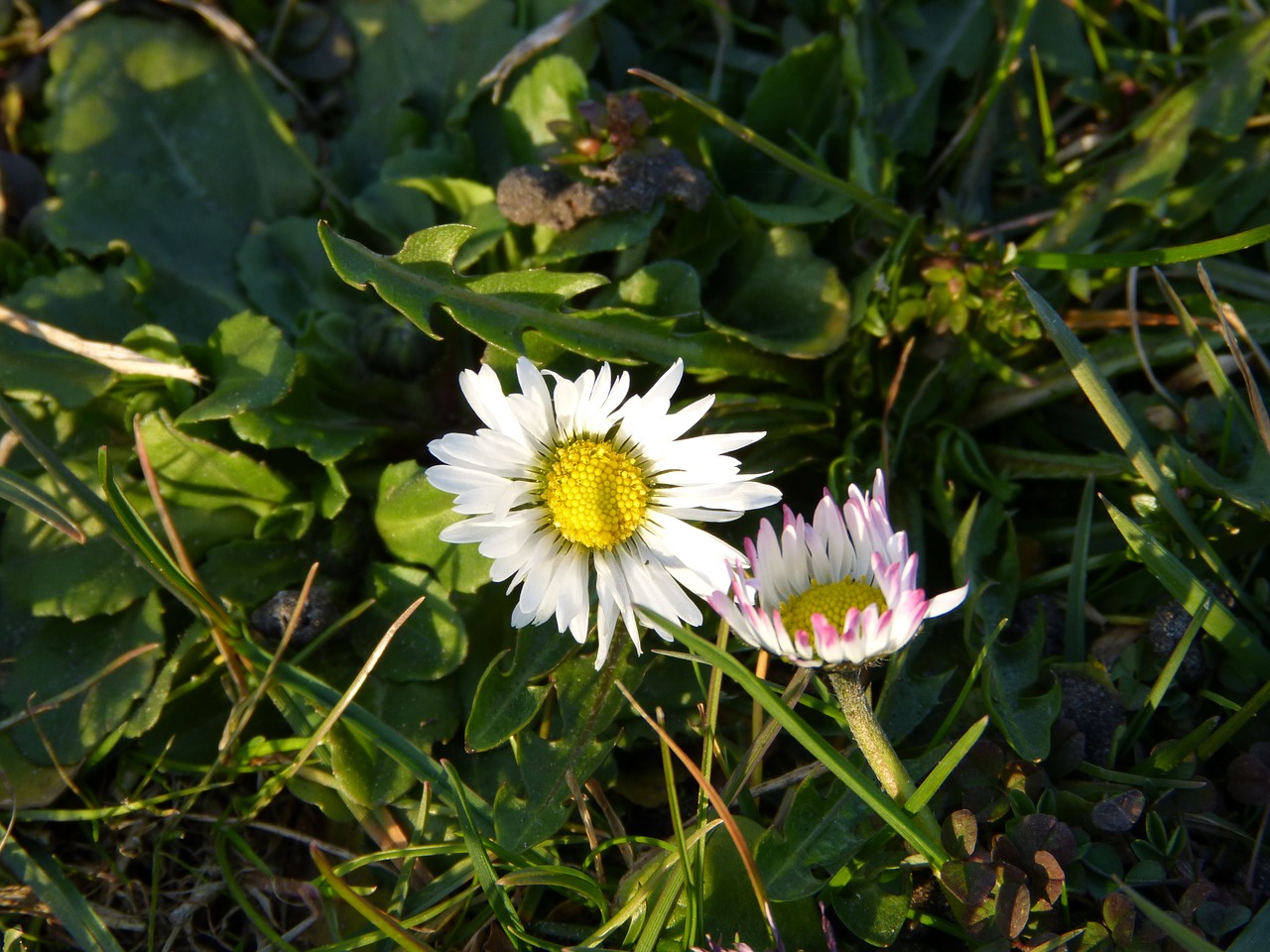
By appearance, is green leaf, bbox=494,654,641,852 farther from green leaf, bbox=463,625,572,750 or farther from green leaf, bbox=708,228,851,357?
green leaf, bbox=708,228,851,357

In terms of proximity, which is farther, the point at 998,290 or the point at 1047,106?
the point at 1047,106

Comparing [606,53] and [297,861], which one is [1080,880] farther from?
[606,53]

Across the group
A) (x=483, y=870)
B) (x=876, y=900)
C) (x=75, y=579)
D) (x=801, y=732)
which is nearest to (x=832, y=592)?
(x=801, y=732)

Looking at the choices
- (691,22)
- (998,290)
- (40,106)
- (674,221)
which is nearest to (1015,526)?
(998,290)

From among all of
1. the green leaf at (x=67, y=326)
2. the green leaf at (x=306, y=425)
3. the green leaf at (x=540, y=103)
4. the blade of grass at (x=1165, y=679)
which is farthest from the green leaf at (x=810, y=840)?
the green leaf at (x=67, y=326)

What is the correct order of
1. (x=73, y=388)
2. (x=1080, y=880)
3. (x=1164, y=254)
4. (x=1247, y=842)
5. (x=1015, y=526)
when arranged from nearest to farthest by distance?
(x=1080, y=880) → (x=1247, y=842) → (x=1164, y=254) → (x=73, y=388) → (x=1015, y=526)

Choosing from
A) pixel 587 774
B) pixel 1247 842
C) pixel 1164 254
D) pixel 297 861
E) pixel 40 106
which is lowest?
pixel 297 861
